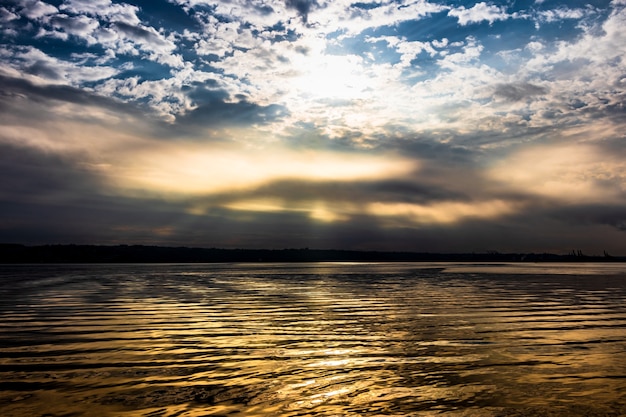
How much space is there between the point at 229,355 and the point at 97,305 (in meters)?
23.4

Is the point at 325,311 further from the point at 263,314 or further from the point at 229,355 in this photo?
the point at 229,355

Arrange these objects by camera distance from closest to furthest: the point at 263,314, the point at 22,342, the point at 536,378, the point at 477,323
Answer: the point at 536,378, the point at 22,342, the point at 477,323, the point at 263,314

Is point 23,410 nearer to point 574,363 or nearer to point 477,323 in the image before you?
point 574,363

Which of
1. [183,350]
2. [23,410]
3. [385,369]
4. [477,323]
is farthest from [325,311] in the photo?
[23,410]

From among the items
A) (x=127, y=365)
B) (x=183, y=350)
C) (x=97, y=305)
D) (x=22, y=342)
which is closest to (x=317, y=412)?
(x=127, y=365)

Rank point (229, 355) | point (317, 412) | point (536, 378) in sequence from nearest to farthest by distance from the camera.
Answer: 1. point (317, 412)
2. point (536, 378)
3. point (229, 355)

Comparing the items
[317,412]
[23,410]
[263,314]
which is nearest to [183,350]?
[23,410]

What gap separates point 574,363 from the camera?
635 inches

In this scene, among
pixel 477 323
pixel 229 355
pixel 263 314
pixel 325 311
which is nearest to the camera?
pixel 229 355

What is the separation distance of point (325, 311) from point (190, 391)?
2068 cm

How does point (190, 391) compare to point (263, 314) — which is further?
point (263, 314)

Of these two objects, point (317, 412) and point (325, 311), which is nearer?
point (317, 412)

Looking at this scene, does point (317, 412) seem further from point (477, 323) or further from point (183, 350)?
point (477, 323)

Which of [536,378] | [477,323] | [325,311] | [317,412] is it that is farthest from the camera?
[325,311]
